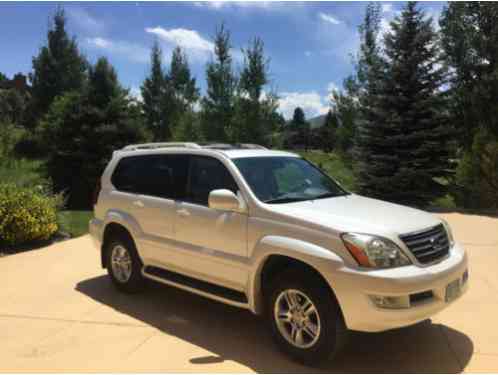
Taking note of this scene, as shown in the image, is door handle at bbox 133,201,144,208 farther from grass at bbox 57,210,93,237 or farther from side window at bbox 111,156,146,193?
grass at bbox 57,210,93,237

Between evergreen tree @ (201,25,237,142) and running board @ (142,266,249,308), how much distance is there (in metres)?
13.1

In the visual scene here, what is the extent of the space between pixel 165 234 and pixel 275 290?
165 centimetres

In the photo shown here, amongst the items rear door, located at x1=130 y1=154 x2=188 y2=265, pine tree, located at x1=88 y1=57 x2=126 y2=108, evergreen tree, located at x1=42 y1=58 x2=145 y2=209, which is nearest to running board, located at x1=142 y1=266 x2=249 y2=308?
rear door, located at x1=130 y1=154 x2=188 y2=265

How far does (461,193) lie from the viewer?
42.3 ft

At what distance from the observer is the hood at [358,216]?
3451 mm

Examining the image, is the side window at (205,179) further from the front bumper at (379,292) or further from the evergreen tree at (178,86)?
the evergreen tree at (178,86)

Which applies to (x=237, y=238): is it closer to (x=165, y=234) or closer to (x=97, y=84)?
(x=165, y=234)

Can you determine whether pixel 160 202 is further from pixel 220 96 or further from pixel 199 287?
pixel 220 96

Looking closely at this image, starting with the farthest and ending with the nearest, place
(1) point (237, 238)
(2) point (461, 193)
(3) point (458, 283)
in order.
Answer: (2) point (461, 193) < (1) point (237, 238) < (3) point (458, 283)

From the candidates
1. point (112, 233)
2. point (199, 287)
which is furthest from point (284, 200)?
point (112, 233)

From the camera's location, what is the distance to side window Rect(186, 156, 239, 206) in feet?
14.4

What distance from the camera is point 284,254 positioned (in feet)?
11.8

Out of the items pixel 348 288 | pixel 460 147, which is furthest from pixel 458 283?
pixel 460 147

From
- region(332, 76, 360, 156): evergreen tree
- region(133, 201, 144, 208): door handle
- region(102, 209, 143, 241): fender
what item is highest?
region(332, 76, 360, 156): evergreen tree
